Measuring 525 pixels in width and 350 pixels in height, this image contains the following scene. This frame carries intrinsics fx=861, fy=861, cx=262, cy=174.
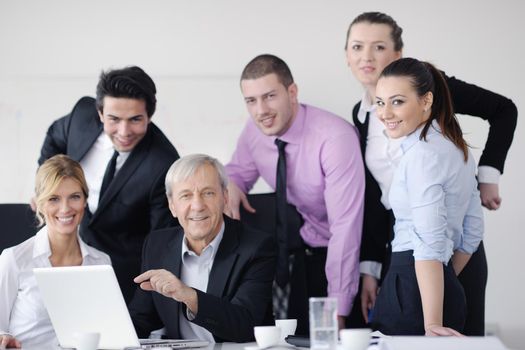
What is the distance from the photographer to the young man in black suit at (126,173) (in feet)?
12.0

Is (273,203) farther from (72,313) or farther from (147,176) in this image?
(72,313)

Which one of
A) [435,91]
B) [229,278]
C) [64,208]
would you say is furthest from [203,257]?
[435,91]

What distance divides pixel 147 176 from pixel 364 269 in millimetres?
1012

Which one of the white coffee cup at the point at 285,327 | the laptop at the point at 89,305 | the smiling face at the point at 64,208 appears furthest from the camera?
the smiling face at the point at 64,208

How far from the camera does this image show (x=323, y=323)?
6.94ft

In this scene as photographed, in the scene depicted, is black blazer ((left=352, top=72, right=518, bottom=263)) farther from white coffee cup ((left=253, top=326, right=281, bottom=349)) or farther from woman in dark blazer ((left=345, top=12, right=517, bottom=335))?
white coffee cup ((left=253, top=326, right=281, bottom=349))

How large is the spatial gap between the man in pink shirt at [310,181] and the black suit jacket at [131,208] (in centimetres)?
33

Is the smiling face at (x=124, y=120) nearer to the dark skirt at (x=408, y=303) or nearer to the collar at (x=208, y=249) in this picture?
the collar at (x=208, y=249)

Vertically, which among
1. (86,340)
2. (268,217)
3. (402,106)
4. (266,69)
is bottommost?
(86,340)

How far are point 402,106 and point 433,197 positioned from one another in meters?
0.34

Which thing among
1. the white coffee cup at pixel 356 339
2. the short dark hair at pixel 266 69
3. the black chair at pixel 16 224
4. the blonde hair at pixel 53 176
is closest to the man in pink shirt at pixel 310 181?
the short dark hair at pixel 266 69

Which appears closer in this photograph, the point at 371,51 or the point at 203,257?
the point at 203,257

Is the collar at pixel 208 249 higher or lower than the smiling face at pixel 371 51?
lower

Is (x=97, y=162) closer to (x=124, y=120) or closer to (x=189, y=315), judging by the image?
(x=124, y=120)
